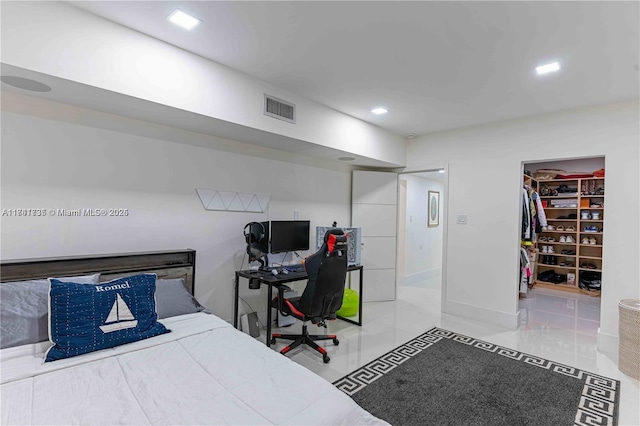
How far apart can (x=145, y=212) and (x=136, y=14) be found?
64.2 inches

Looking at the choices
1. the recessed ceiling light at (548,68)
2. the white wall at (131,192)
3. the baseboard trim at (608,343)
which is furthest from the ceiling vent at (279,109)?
the baseboard trim at (608,343)

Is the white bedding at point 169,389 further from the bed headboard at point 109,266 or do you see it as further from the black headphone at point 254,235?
the black headphone at point 254,235

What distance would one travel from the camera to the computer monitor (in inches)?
143

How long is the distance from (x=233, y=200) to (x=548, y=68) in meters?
3.28

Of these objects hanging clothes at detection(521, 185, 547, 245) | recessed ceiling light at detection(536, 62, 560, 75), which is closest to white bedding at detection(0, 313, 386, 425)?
recessed ceiling light at detection(536, 62, 560, 75)

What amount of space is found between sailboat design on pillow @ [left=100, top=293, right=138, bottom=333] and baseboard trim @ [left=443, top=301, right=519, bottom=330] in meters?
4.05

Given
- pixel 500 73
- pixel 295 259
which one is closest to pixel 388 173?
pixel 295 259

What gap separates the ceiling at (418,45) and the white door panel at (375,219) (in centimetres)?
199

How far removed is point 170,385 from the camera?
1448 mm

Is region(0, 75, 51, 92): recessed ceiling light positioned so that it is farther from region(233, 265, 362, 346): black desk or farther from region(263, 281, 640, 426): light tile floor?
region(263, 281, 640, 426): light tile floor

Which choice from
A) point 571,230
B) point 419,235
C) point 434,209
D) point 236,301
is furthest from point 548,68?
point 571,230

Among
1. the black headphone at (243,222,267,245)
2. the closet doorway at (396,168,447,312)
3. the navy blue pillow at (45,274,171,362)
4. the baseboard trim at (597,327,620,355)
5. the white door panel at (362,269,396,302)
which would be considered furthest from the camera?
the closet doorway at (396,168,447,312)

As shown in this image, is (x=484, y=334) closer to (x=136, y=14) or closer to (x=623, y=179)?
(x=623, y=179)

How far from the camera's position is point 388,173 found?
5.17 m
